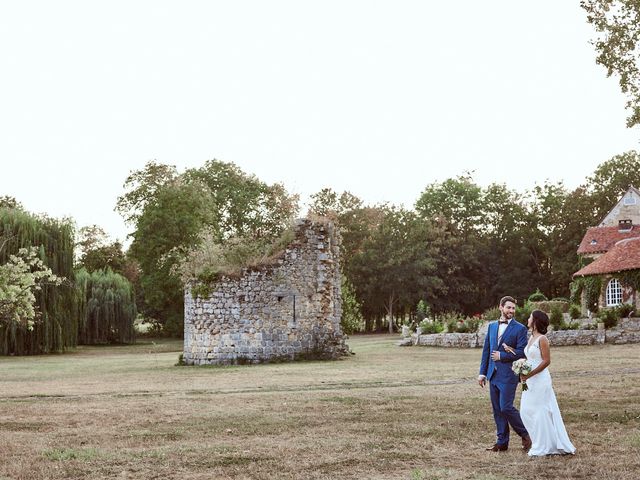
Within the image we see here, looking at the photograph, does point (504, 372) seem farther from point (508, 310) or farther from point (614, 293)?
point (614, 293)

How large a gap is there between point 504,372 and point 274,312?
1750 centimetres

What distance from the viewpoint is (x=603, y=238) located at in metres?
55.4

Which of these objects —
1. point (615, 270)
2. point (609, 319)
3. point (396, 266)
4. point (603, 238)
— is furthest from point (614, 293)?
point (396, 266)

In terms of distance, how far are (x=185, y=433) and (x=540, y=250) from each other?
6116 cm

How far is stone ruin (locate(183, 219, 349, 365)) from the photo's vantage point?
2617cm

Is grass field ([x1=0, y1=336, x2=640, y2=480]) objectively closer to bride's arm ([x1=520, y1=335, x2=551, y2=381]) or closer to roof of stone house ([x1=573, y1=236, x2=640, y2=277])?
bride's arm ([x1=520, y1=335, x2=551, y2=381])

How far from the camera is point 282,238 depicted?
88.0 ft

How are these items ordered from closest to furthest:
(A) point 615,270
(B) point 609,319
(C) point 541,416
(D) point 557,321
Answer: (C) point 541,416 < (B) point 609,319 < (D) point 557,321 < (A) point 615,270

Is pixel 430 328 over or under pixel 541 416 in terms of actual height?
under

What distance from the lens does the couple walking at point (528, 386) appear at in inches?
337

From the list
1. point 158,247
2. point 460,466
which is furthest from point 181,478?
point 158,247

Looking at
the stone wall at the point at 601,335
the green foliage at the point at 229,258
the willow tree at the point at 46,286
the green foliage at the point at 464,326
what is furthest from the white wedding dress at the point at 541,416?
the willow tree at the point at 46,286

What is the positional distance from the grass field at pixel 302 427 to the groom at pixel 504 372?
0.30 meters

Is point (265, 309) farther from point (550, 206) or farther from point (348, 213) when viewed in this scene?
point (550, 206)
